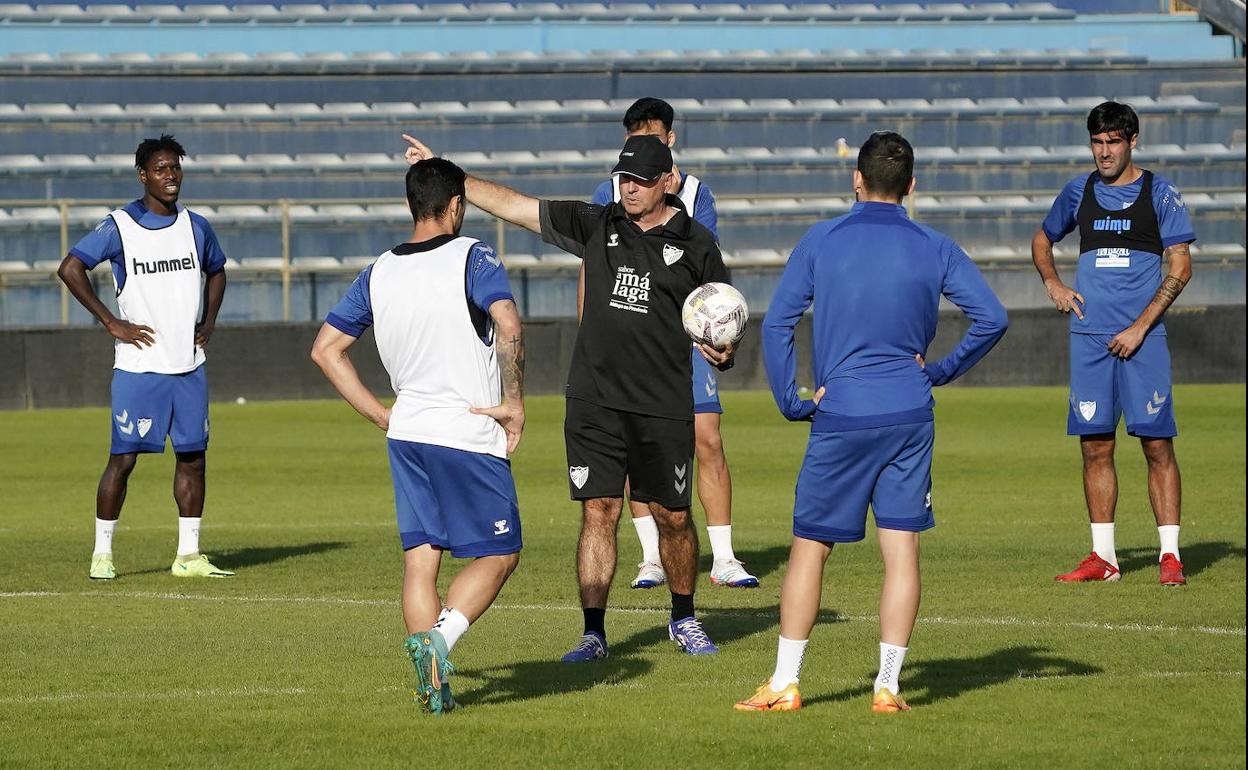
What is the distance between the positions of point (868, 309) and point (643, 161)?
5.30 feet

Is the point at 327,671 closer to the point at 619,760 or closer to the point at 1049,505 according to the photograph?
the point at 619,760

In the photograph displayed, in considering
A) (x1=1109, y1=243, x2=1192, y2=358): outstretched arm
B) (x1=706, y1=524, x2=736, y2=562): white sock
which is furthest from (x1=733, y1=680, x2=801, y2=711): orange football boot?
(x1=1109, y1=243, x2=1192, y2=358): outstretched arm

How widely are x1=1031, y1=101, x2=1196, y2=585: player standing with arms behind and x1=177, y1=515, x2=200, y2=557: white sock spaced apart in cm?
474

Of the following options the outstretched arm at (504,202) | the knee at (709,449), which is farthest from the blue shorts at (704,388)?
the outstretched arm at (504,202)

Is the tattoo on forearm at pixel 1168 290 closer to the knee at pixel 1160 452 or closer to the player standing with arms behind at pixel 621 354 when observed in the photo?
the knee at pixel 1160 452

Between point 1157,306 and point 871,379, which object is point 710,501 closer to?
point 1157,306

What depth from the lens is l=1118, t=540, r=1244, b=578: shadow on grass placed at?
10.6m

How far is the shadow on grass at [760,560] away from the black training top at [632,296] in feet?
Answer: 9.27

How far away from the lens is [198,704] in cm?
687

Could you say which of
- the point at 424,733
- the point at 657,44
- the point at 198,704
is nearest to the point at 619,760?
the point at 424,733

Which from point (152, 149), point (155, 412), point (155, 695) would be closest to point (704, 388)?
point (155, 412)

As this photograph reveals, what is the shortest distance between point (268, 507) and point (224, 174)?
1589 cm

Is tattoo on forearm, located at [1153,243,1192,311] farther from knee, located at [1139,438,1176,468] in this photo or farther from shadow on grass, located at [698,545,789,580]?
shadow on grass, located at [698,545,789,580]

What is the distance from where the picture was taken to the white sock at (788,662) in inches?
257
